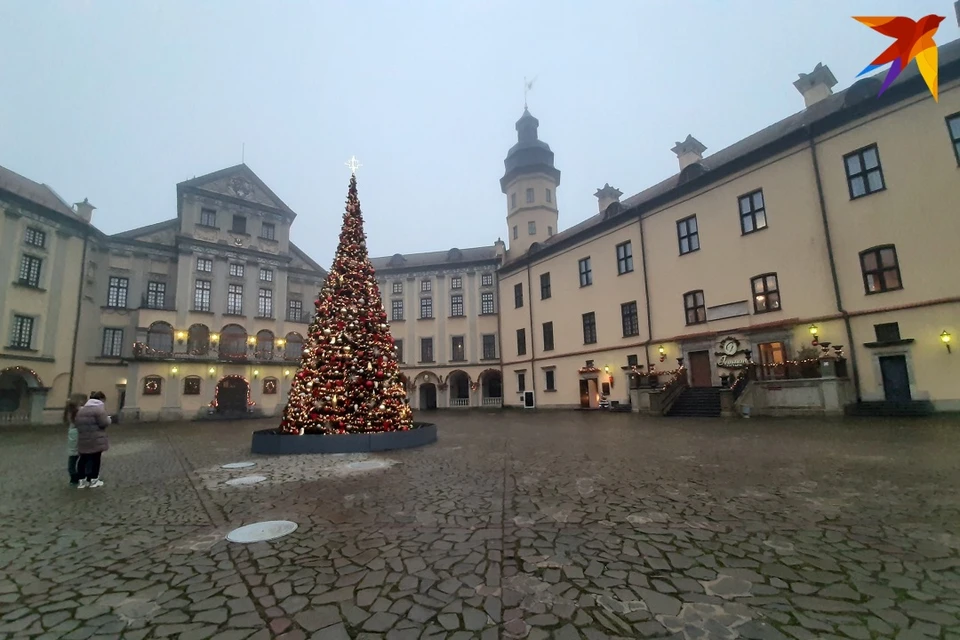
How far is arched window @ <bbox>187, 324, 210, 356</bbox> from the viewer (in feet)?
104

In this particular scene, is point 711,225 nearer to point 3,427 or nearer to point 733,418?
point 733,418

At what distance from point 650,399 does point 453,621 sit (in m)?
20.2

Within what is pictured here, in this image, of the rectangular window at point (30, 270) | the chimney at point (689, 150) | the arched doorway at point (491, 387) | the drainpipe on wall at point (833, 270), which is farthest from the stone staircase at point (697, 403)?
the rectangular window at point (30, 270)

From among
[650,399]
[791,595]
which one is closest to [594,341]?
[650,399]

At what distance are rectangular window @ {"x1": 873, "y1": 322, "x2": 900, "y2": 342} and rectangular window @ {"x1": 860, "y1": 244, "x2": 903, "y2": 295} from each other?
4.36 feet

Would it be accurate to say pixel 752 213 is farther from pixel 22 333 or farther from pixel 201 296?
pixel 22 333

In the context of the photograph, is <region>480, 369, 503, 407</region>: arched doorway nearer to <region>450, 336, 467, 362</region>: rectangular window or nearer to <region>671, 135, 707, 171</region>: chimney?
<region>450, 336, 467, 362</region>: rectangular window

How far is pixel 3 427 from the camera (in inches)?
938

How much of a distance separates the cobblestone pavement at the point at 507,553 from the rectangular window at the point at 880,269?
38.2ft

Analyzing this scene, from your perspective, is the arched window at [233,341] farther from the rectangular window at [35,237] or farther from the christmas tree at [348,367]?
the christmas tree at [348,367]

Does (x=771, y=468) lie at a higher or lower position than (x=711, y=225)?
lower

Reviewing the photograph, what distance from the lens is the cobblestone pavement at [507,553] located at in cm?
306

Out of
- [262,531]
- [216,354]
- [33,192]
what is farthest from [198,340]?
[262,531]

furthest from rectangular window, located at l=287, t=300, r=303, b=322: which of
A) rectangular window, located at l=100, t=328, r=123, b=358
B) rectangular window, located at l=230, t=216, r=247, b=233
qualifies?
rectangular window, located at l=100, t=328, r=123, b=358
